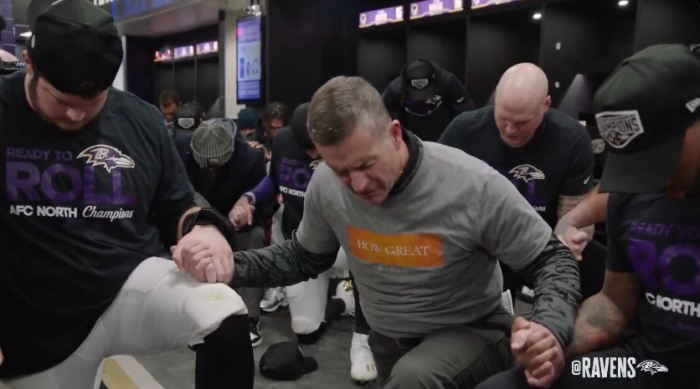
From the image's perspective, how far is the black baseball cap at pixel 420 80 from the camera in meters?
4.27

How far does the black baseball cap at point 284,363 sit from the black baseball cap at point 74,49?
6.34ft

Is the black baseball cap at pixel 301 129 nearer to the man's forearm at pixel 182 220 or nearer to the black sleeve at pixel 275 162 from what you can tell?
the black sleeve at pixel 275 162

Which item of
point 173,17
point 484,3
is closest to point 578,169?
point 484,3

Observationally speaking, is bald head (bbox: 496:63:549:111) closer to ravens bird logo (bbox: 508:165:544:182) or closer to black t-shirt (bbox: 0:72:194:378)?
ravens bird logo (bbox: 508:165:544:182)

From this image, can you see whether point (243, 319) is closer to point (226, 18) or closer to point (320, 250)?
point (320, 250)

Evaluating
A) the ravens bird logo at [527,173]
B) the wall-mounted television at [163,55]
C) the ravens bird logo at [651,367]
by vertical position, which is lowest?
the ravens bird logo at [651,367]

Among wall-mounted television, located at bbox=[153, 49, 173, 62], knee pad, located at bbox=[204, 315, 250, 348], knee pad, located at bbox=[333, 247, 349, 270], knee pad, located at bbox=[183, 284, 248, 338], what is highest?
wall-mounted television, located at bbox=[153, 49, 173, 62]

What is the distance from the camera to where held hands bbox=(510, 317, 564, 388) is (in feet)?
4.98

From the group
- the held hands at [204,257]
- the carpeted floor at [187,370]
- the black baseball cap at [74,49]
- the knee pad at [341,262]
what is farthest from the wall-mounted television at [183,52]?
the held hands at [204,257]

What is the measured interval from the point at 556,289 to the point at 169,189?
1.15m

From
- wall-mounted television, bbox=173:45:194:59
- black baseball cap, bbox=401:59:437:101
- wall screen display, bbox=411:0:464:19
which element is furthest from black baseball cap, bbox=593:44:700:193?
wall-mounted television, bbox=173:45:194:59

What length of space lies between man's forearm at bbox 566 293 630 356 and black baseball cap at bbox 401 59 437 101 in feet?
8.50

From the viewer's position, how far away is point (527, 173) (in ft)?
9.50

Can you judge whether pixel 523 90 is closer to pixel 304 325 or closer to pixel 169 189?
pixel 169 189
